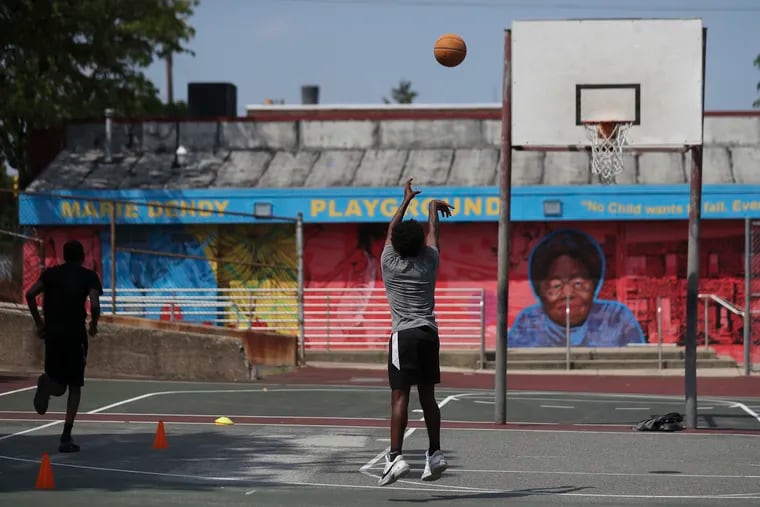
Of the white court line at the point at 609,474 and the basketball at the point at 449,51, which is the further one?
the basketball at the point at 449,51

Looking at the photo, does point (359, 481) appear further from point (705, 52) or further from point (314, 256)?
point (314, 256)

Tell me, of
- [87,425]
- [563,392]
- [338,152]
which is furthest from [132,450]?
[338,152]

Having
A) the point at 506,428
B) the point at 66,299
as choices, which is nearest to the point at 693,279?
the point at 506,428

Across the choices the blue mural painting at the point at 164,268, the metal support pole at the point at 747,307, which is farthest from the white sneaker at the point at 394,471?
the blue mural painting at the point at 164,268

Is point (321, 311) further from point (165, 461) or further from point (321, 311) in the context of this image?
point (165, 461)

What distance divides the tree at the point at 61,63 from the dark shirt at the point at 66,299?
16.0m

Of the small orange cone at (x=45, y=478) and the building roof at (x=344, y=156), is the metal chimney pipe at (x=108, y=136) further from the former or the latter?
the small orange cone at (x=45, y=478)

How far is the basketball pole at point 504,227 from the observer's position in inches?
583

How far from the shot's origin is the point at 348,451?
12391 mm

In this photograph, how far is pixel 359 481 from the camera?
34.9 ft

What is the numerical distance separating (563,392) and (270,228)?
37.3 ft

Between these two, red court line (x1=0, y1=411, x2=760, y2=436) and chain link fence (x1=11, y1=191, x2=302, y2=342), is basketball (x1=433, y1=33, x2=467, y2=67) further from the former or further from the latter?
chain link fence (x1=11, y1=191, x2=302, y2=342)

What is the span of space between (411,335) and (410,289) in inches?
13.9

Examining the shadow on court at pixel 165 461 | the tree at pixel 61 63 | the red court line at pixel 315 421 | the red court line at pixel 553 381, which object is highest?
Answer: the tree at pixel 61 63
